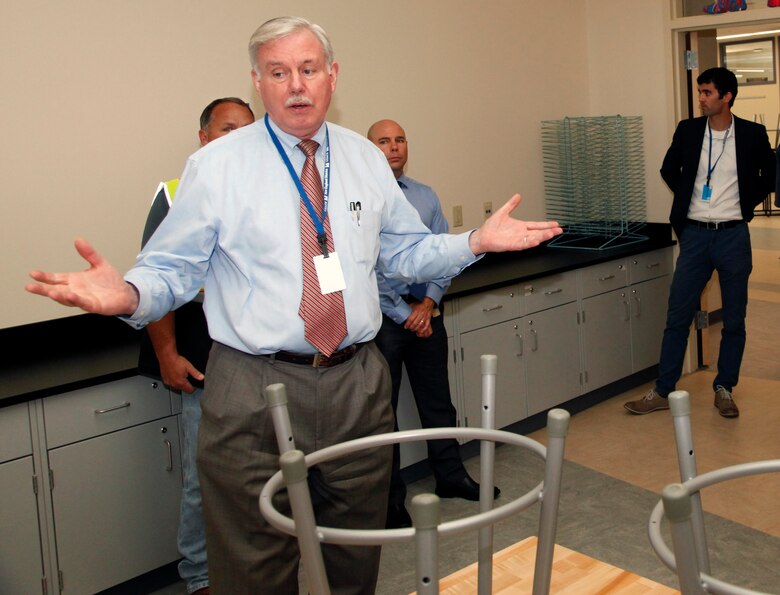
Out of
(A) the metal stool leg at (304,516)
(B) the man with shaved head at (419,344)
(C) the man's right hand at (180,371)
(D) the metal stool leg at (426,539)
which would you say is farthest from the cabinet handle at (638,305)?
(D) the metal stool leg at (426,539)

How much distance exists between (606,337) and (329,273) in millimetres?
3271

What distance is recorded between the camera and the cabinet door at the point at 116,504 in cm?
279

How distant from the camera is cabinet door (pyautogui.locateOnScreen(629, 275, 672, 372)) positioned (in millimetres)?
5105

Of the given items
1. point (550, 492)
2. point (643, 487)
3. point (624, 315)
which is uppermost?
point (550, 492)

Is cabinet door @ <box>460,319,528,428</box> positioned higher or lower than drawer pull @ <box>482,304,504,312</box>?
lower

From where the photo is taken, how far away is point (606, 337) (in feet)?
16.1

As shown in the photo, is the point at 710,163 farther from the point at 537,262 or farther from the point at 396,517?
the point at 396,517

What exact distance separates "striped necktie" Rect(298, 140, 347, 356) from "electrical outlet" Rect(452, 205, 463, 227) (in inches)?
107

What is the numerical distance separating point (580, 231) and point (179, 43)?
2.75 meters

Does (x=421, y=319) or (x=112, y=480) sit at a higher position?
(x=421, y=319)

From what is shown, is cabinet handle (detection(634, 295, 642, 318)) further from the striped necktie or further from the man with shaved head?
the striped necktie

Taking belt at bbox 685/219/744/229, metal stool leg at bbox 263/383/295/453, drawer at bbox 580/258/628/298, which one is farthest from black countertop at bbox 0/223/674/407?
metal stool leg at bbox 263/383/295/453

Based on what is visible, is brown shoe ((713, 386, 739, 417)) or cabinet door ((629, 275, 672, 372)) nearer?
brown shoe ((713, 386, 739, 417))

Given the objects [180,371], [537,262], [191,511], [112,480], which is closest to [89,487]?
[112,480]
